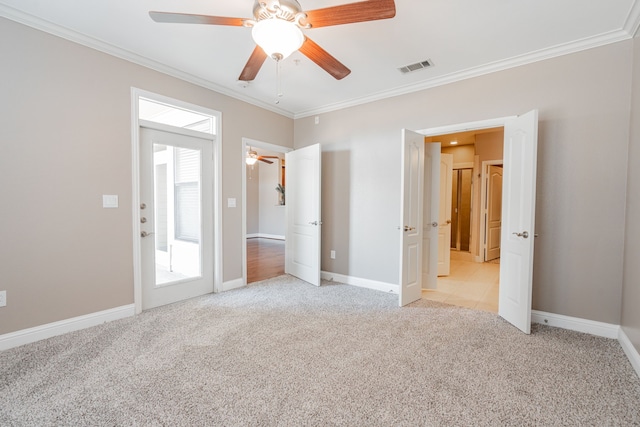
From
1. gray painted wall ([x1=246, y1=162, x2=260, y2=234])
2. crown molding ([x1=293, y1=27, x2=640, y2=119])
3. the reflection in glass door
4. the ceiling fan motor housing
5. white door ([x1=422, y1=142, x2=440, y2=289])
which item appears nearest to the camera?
the ceiling fan motor housing

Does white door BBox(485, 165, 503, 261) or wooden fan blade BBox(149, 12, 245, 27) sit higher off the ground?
wooden fan blade BBox(149, 12, 245, 27)

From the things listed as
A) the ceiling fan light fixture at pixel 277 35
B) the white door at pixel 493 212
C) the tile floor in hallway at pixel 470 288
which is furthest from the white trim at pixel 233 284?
the white door at pixel 493 212

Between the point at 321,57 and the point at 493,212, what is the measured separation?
5632 millimetres

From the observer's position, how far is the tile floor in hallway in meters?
3.63

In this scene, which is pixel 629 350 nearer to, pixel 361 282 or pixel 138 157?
pixel 361 282

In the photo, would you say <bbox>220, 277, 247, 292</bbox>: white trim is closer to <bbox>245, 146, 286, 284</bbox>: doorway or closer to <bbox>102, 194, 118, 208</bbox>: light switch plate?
<bbox>102, 194, 118, 208</bbox>: light switch plate

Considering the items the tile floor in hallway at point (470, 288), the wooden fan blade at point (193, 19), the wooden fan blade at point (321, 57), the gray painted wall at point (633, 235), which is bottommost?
the tile floor in hallway at point (470, 288)

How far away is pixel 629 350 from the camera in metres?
2.29

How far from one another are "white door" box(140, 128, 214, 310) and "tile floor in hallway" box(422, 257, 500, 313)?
10.3 feet

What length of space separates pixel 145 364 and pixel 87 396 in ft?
1.29

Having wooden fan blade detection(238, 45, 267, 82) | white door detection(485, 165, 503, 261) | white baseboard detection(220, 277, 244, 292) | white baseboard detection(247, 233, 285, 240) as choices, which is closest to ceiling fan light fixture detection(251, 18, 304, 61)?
wooden fan blade detection(238, 45, 267, 82)

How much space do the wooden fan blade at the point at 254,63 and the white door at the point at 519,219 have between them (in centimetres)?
251

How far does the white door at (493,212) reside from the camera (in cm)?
606

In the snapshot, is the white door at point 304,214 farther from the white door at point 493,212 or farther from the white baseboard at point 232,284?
the white door at point 493,212
